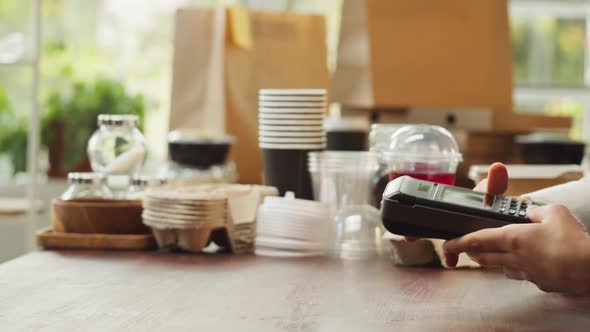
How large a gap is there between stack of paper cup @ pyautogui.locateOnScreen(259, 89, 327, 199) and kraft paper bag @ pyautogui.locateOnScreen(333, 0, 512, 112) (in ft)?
2.39

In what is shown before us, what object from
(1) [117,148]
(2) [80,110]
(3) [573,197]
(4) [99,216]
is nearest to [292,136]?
(1) [117,148]

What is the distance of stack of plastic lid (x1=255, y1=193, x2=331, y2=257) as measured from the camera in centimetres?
151

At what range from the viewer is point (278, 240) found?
152 centimetres

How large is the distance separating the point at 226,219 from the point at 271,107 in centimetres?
43

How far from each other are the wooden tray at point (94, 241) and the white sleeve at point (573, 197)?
0.61m

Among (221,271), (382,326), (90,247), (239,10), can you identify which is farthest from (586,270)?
(239,10)

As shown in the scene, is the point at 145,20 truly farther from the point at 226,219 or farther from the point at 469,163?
the point at 226,219

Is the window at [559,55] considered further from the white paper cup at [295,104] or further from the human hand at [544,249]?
the human hand at [544,249]

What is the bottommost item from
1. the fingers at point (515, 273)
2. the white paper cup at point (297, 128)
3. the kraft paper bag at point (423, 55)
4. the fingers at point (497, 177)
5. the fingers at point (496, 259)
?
the fingers at point (515, 273)

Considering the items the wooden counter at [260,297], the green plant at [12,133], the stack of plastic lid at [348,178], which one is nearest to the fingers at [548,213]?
the wooden counter at [260,297]

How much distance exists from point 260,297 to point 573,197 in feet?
1.54

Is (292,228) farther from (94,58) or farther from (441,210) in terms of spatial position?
(94,58)

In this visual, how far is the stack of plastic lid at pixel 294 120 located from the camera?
1873 millimetres

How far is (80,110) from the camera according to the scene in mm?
3469
